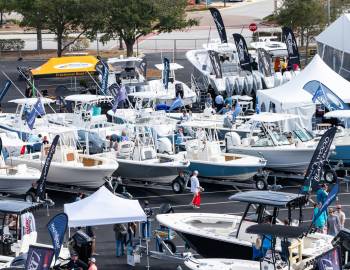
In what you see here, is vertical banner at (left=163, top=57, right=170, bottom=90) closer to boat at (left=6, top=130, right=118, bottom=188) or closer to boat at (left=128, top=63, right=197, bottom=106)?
boat at (left=128, top=63, right=197, bottom=106)

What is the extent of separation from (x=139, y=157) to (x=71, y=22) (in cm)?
2786

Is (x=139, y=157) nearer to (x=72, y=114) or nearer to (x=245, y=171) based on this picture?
(x=245, y=171)

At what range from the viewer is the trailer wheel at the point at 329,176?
34.7 metres

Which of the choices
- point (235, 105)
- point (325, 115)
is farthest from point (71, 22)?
point (325, 115)

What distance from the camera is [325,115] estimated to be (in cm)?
3844

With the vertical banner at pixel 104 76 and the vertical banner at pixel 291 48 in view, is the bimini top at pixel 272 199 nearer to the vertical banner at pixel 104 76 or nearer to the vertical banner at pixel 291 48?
the vertical banner at pixel 104 76

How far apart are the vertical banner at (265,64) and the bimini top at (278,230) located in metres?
26.2

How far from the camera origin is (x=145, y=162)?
3456 cm

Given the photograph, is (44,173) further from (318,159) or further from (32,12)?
(32,12)

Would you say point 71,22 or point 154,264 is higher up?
point 71,22

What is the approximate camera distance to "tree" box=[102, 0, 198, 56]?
58031 millimetres

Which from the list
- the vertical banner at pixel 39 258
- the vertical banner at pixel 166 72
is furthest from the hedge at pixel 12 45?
the vertical banner at pixel 39 258

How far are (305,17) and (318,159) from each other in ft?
103

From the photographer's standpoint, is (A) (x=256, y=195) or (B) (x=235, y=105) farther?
(B) (x=235, y=105)
